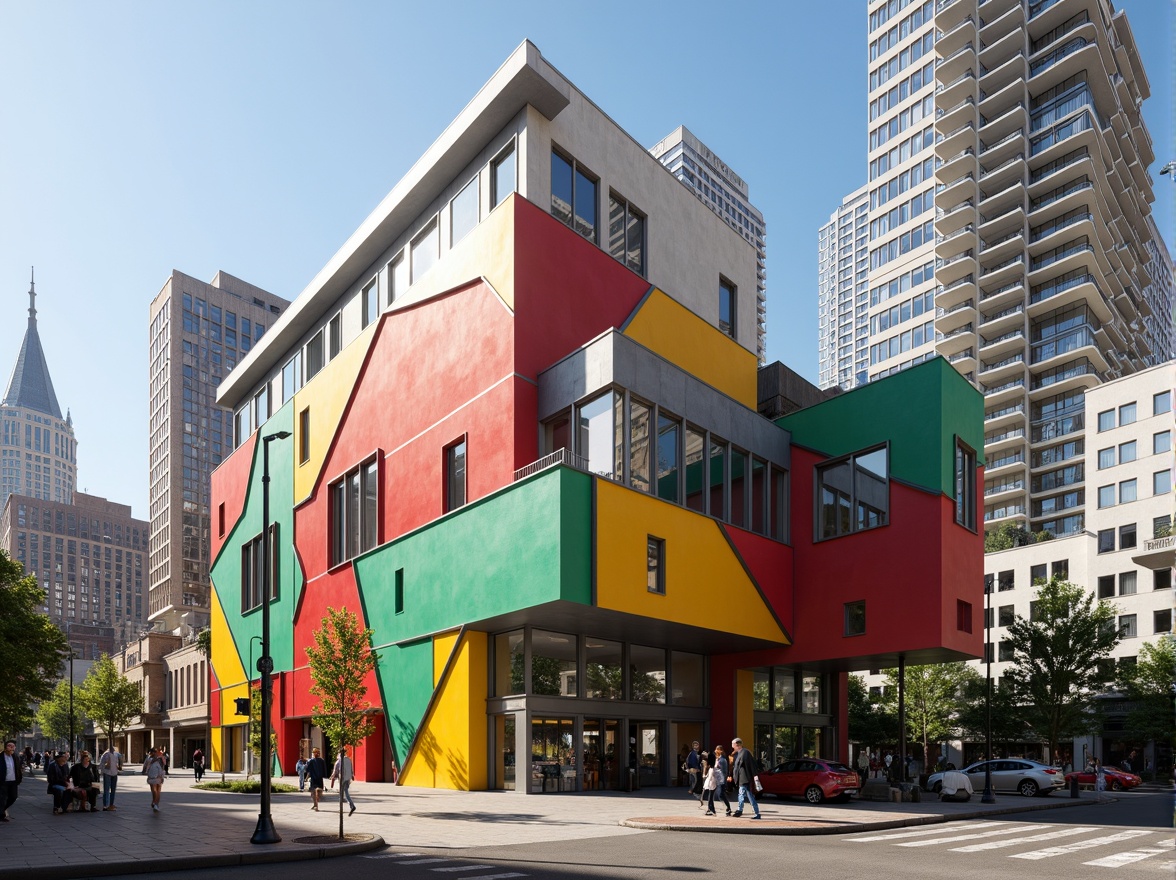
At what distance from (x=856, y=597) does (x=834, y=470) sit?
4913 millimetres

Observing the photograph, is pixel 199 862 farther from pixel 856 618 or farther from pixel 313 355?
pixel 313 355

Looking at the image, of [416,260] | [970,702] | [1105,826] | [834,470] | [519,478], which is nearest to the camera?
[1105,826]

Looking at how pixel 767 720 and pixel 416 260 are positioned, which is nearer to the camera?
pixel 767 720

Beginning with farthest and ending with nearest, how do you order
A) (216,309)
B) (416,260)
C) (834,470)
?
(216,309)
(416,260)
(834,470)

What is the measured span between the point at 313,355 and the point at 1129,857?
4431cm

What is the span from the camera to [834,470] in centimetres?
3681

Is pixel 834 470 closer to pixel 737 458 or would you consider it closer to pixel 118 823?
pixel 737 458

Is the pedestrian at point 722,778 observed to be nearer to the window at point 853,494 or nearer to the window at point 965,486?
the window at point 853,494

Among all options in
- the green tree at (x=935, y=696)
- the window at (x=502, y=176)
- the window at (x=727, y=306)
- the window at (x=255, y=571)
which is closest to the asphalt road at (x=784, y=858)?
the window at (x=502, y=176)

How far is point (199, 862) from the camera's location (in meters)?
16.8

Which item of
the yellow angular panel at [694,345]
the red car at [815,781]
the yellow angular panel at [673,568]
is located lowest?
the red car at [815,781]

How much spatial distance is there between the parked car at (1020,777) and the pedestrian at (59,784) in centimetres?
3059

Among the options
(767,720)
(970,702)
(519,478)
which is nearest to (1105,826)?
(767,720)

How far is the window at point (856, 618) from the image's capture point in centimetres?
3447
